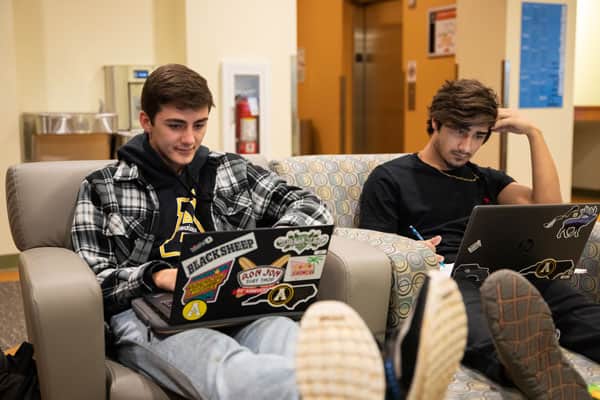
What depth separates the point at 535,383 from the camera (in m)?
1.53

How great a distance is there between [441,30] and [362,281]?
14.6 feet

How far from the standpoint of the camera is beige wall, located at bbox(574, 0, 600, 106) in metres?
7.58

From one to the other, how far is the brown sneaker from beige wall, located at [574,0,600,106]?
6668 mm

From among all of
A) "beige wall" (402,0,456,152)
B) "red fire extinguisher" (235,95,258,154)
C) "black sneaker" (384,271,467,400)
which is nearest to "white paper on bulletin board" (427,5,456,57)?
"beige wall" (402,0,456,152)

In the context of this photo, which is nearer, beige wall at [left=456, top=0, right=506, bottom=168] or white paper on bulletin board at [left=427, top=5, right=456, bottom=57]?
beige wall at [left=456, top=0, right=506, bottom=168]

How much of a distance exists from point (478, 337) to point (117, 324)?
91cm

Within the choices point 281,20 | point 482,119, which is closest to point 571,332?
point 482,119

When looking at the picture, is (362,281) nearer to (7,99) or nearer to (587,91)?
(7,99)

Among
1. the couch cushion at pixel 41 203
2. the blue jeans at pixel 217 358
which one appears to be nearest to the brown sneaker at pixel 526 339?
the blue jeans at pixel 217 358

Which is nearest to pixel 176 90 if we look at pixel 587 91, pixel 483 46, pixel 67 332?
pixel 67 332

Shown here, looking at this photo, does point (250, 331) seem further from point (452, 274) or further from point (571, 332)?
point (571, 332)

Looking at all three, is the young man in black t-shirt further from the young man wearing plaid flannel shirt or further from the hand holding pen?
the young man wearing plaid flannel shirt

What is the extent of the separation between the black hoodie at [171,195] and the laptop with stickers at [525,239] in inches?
28.4

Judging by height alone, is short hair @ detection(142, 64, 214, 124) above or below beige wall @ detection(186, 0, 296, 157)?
below
